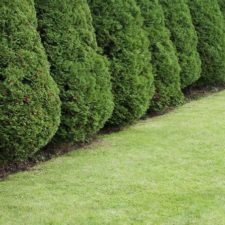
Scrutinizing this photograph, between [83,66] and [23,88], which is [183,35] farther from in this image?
[23,88]

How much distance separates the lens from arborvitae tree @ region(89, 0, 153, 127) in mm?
7914

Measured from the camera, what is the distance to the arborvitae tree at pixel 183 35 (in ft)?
34.2

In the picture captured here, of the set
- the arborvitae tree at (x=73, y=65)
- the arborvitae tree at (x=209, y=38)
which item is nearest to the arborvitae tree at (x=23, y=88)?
the arborvitae tree at (x=73, y=65)

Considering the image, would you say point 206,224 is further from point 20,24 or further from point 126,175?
point 20,24

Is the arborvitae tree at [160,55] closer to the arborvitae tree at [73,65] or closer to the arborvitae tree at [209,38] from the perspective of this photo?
the arborvitae tree at [209,38]

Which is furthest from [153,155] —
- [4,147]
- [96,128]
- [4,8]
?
[4,8]

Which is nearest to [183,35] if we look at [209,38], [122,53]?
[209,38]

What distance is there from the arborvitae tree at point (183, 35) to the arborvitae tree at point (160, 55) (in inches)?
33.7

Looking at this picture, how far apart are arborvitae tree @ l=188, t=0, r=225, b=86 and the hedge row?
97 cm

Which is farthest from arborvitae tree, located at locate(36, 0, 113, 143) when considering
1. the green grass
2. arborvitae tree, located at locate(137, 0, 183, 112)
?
arborvitae tree, located at locate(137, 0, 183, 112)

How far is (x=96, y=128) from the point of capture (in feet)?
23.3

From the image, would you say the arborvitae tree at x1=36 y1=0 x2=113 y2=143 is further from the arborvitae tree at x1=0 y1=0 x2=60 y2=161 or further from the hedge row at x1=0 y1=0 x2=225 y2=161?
the arborvitae tree at x1=0 y1=0 x2=60 y2=161

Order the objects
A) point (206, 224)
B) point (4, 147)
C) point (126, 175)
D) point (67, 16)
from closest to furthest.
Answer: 1. point (206, 224)
2. point (4, 147)
3. point (126, 175)
4. point (67, 16)

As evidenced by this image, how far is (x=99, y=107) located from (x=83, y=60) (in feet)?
2.07
